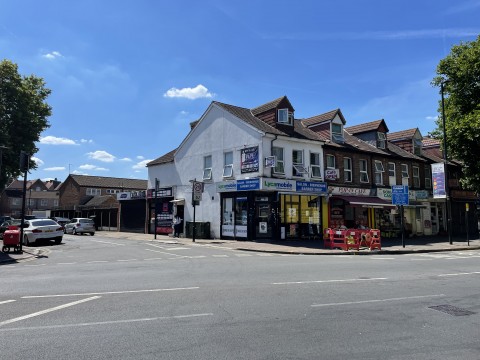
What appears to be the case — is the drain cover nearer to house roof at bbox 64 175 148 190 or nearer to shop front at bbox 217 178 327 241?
shop front at bbox 217 178 327 241

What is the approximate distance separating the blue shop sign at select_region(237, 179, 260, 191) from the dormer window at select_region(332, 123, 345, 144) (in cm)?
843

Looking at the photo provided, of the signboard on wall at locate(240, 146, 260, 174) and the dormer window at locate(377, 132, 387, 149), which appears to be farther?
the dormer window at locate(377, 132, 387, 149)

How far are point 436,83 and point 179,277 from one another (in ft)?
86.0

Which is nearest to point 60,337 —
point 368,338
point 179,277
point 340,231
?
point 368,338

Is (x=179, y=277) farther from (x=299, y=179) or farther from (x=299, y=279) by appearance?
(x=299, y=179)

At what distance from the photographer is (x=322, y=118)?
30094mm

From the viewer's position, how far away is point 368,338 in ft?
17.7

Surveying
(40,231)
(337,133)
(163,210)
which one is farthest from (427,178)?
(40,231)

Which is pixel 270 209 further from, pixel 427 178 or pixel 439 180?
pixel 427 178

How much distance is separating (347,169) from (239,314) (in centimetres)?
2399

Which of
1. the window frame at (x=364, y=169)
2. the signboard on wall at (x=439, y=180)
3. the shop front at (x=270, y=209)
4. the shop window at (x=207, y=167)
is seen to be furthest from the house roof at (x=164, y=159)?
the signboard on wall at (x=439, y=180)

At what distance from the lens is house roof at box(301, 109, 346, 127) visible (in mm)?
29381

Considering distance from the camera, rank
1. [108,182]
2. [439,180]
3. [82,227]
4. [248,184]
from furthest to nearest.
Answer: [108,182]
[82,227]
[439,180]
[248,184]

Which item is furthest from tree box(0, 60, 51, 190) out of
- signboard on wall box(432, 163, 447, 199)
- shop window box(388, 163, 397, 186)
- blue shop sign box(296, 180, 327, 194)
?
signboard on wall box(432, 163, 447, 199)
